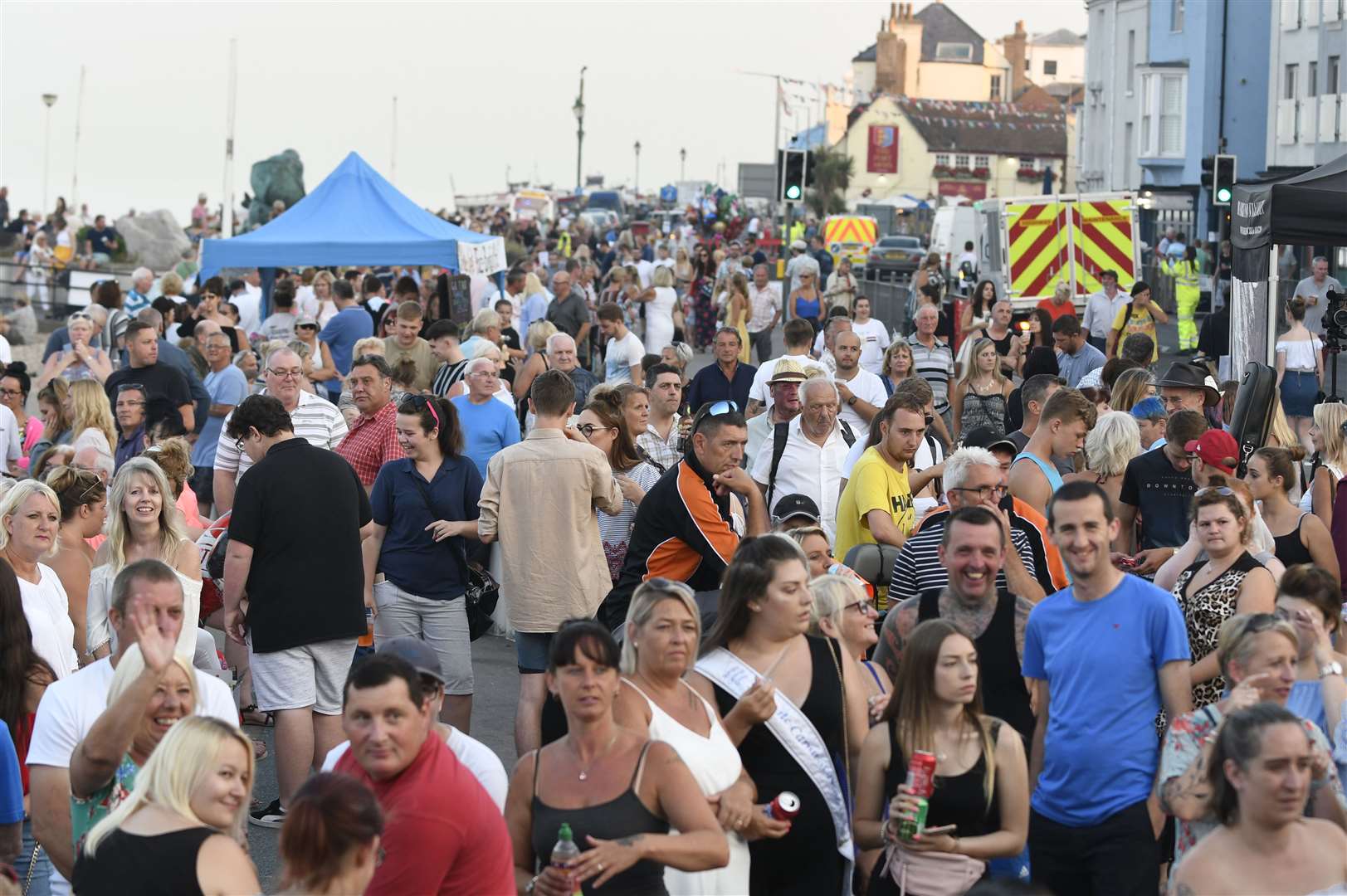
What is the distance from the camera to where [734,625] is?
5.25 m

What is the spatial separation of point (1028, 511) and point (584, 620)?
113 inches

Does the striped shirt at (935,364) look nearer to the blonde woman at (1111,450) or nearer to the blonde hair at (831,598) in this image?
the blonde woman at (1111,450)

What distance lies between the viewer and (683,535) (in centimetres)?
705

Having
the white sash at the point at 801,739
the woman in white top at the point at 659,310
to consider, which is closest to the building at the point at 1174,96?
the woman in white top at the point at 659,310

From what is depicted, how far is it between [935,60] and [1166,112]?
8044cm

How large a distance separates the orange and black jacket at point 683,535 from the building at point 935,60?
123950 mm

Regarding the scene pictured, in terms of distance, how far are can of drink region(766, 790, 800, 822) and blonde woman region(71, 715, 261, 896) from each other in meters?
1.55

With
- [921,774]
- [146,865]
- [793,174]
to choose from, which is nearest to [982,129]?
[793,174]

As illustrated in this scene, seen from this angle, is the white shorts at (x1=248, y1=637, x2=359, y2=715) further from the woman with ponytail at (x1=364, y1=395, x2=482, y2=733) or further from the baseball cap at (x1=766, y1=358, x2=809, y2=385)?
the baseball cap at (x1=766, y1=358, x2=809, y2=385)

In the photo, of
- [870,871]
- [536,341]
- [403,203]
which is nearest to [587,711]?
[870,871]

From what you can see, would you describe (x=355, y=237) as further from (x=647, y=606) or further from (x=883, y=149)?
(x=883, y=149)

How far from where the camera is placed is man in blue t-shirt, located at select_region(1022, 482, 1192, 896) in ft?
17.3

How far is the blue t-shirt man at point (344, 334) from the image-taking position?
15148 millimetres

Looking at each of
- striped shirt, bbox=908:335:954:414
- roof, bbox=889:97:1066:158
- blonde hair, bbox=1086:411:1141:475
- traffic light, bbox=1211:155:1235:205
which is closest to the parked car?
traffic light, bbox=1211:155:1235:205
